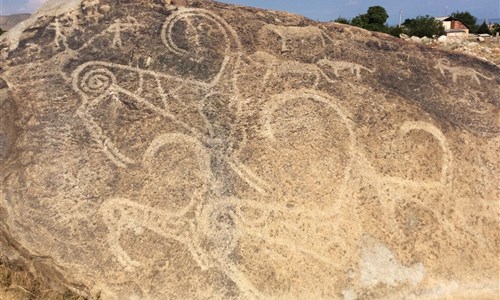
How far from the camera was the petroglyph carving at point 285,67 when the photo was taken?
10.5 feet

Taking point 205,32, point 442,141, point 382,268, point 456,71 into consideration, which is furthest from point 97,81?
point 456,71

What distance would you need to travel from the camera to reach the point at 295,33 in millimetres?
3443

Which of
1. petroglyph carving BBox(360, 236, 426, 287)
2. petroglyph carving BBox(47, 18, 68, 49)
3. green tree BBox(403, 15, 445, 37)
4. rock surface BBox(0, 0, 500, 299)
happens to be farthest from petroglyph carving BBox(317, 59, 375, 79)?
green tree BBox(403, 15, 445, 37)

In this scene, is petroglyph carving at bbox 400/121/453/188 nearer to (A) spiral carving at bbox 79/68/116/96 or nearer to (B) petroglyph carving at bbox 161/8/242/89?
(B) petroglyph carving at bbox 161/8/242/89

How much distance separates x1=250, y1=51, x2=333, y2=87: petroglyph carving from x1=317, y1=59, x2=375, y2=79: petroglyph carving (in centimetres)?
8

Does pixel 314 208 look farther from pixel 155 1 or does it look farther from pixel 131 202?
pixel 155 1

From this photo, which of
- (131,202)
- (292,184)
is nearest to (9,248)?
(131,202)

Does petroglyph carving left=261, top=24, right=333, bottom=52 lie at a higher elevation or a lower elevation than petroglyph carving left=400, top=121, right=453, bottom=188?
higher

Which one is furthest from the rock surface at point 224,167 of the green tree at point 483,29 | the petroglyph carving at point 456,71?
the green tree at point 483,29

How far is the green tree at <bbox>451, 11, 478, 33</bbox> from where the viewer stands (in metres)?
31.7

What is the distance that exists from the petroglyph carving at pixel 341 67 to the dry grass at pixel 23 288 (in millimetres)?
2026

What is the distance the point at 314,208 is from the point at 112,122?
48.1 inches

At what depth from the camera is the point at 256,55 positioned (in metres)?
3.23

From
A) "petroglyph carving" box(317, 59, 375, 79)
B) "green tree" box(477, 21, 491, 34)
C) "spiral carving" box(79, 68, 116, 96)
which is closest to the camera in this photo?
"spiral carving" box(79, 68, 116, 96)
